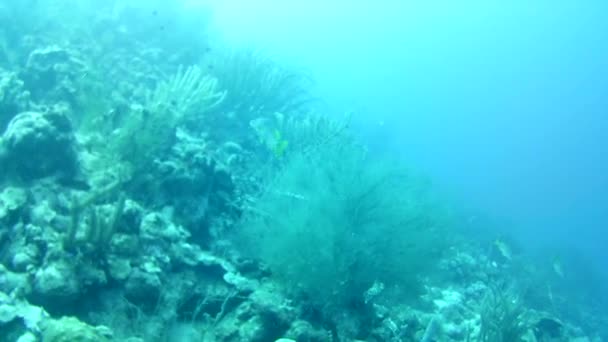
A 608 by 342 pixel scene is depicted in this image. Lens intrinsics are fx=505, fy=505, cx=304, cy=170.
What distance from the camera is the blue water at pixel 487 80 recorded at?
65.4 m

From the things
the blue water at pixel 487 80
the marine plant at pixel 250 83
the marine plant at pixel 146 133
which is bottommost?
the marine plant at pixel 146 133

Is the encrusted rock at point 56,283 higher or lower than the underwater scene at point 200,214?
lower

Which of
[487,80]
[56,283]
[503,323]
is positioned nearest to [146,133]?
[56,283]

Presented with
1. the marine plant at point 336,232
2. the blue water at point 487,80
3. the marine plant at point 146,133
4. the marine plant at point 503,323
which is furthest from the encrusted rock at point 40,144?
the blue water at point 487,80

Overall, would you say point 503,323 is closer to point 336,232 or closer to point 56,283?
point 336,232

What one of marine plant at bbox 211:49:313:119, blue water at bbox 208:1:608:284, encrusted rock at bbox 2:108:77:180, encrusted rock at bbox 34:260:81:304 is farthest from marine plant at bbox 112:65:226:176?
blue water at bbox 208:1:608:284

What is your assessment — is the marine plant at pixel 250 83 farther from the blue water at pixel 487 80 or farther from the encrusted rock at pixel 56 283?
the blue water at pixel 487 80

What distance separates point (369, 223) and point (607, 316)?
18.0m

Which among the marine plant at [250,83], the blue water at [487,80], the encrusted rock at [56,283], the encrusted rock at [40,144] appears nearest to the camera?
the encrusted rock at [56,283]

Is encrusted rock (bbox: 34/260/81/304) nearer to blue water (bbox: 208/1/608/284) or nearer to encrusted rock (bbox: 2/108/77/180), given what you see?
encrusted rock (bbox: 2/108/77/180)

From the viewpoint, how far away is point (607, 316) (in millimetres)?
20281

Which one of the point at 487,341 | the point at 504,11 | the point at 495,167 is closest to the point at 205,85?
the point at 487,341

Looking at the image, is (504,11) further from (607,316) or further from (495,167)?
(607,316)

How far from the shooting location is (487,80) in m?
139
